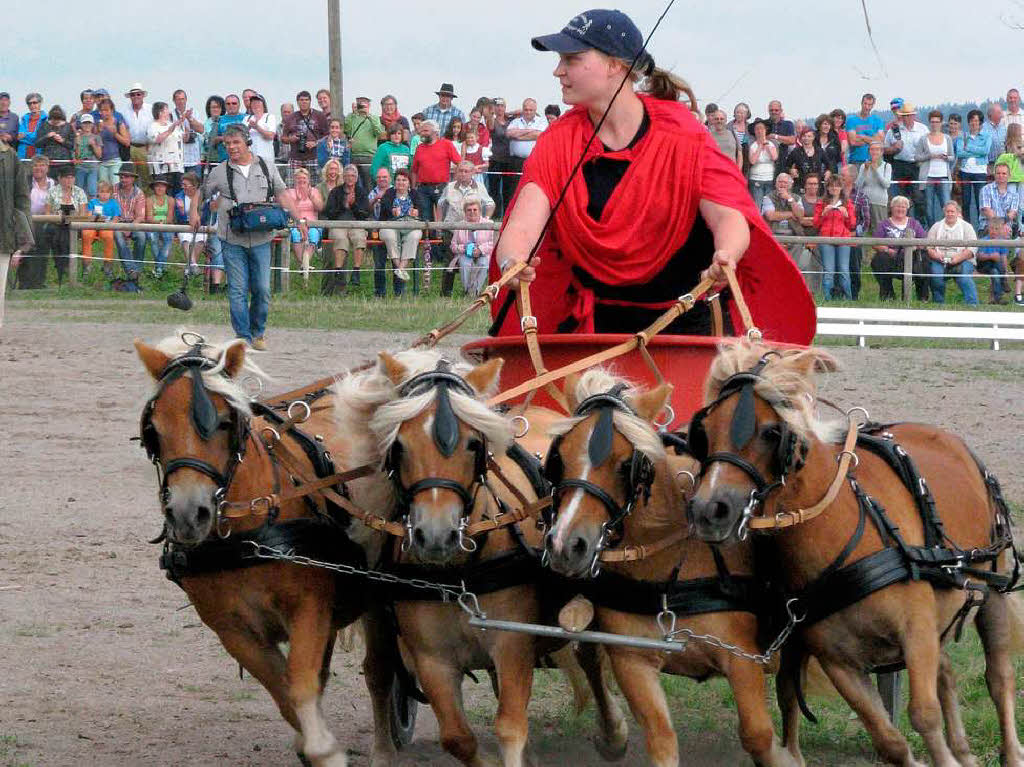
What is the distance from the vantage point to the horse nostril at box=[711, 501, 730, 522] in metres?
4.62

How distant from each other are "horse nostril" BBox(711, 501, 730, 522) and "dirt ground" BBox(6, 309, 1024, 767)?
1.67 meters

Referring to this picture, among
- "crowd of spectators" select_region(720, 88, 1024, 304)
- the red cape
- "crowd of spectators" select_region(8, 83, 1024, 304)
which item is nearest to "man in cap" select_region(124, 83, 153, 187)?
"crowd of spectators" select_region(8, 83, 1024, 304)

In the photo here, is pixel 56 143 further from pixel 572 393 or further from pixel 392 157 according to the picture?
pixel 572 393

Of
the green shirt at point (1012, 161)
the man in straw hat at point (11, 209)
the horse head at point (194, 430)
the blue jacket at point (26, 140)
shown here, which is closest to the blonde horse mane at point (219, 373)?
the horse head at point (194, 430)

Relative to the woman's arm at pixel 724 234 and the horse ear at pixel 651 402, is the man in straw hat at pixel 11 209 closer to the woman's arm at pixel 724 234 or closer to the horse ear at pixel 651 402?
the woman's arm at pixel 724 234

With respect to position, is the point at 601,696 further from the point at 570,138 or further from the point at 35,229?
the point at 35,229

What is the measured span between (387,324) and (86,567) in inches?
360

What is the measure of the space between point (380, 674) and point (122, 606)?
2291 millimetres

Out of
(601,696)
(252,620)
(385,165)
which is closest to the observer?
(252,620)

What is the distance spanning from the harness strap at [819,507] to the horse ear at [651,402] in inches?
19.1

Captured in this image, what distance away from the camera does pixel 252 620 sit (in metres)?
5.40

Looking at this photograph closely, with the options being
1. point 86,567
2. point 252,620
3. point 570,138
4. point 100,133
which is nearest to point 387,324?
point 100,133

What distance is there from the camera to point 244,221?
14531 mm

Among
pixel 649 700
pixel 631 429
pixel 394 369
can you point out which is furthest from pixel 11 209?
pixel 649 700
